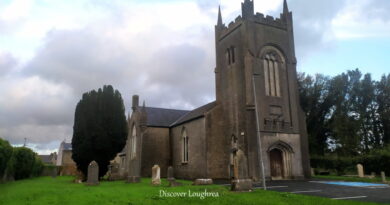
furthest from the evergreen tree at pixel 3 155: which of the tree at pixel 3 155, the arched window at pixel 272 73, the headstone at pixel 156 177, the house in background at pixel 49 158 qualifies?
the house in background at pixel 49 158

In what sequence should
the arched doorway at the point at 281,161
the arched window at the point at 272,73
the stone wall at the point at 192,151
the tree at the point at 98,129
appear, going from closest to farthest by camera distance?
the tree at the point at 98,129
the arched doorway at the point at 281,161
the arched window at the point at 272,73
the stone wall at the point at 192,151

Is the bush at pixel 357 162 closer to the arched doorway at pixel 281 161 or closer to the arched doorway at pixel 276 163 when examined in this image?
the arched doorway at pixel 281 161

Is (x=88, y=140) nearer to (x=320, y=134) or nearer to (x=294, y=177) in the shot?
(x=294, y=177)

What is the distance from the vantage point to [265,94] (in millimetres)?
28203

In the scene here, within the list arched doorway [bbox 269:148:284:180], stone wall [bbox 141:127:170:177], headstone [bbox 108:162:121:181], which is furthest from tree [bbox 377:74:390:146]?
headstone [bbox 108:162:121:181]

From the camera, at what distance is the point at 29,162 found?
38.8 m

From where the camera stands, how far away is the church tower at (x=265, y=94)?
87.7 ft

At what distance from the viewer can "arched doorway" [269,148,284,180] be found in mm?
27703

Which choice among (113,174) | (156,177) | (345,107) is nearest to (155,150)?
(113,174)

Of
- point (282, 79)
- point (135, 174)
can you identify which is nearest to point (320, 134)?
point (282, 79)

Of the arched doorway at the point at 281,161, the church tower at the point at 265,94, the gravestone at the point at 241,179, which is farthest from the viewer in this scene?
the arched doorway at the point at 281,161

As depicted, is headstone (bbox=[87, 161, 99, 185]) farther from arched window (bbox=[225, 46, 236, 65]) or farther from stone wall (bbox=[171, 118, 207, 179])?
arched window (bbox=[225, 46, 236, 65])

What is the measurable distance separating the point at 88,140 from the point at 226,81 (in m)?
15.1

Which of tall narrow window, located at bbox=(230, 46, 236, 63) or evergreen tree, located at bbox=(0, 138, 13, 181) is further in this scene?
tall narrow window, located at bbox=(230, 46, 236, 63)
